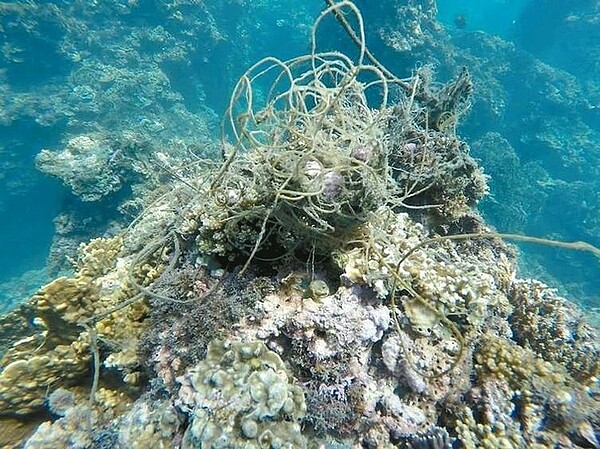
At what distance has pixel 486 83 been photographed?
59.4 ft

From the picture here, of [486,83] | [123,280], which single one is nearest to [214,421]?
[123,280]

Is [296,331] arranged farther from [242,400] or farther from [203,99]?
[203,99]

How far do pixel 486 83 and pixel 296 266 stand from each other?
19.6 metres

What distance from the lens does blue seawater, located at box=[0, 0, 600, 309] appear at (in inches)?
595

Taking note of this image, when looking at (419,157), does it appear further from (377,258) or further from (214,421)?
(214,421)

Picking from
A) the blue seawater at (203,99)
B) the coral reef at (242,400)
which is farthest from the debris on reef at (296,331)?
the blue seawater at (203,99)

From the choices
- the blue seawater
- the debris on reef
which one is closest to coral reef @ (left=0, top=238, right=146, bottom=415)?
the debris on reef

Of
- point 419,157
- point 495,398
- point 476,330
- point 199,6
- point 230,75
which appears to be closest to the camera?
point 495,398

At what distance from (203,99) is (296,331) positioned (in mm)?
22005

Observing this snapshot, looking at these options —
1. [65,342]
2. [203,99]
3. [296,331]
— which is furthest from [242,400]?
→ [203,99]

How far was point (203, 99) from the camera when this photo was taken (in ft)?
71.8

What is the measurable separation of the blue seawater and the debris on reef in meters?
10.1

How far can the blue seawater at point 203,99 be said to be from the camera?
49.5 feet

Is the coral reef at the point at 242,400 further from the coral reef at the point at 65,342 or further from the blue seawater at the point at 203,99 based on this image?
the blue seawater at the point at 203,99
